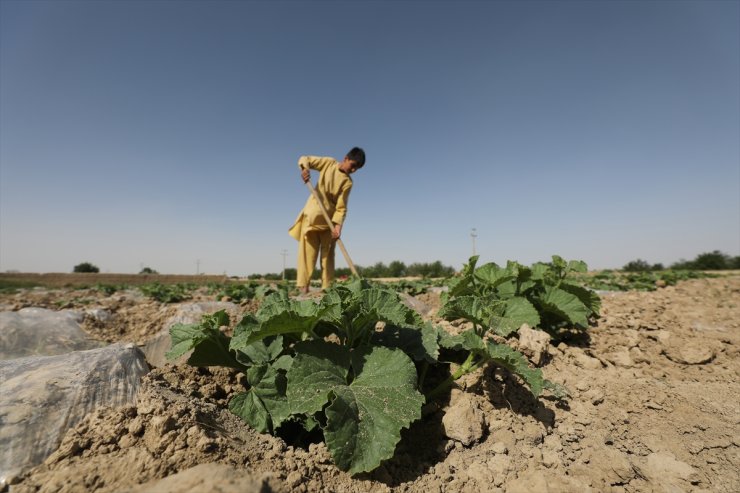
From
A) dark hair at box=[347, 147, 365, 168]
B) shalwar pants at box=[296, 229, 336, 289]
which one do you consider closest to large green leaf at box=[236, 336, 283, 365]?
shalwar pants at box=[296, 229, 336, 289]

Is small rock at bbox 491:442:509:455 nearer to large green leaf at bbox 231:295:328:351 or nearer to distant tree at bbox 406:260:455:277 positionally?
large green leaf at bbox 231:295:328:351

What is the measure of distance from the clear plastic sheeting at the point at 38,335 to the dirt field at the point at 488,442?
6.78ft

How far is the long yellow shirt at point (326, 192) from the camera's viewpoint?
6684 millimetres

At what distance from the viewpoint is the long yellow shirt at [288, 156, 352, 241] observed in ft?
21.9

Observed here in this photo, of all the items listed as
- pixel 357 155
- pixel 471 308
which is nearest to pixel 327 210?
pixel 357 155

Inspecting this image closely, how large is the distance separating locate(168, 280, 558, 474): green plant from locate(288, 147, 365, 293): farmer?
4.61 metres

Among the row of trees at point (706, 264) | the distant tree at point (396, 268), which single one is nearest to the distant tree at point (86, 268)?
the distant tree at point (396, 268)

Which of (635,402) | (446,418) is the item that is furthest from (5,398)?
(635,402)

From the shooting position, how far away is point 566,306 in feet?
10.3

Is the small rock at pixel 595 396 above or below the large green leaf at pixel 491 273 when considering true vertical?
below

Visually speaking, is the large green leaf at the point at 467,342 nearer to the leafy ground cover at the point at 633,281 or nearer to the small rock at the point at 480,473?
the small rock at the point at 480,473

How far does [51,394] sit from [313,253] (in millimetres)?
5598

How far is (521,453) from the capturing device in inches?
66.9

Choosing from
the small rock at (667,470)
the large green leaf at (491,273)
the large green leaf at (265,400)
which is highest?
the large green leaf at (491,273)
